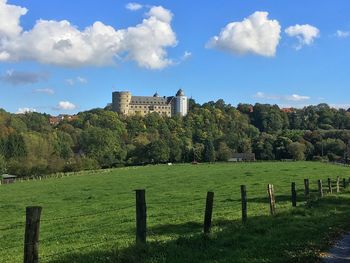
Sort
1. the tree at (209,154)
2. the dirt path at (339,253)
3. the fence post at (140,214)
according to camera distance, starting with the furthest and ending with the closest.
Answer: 1. the tree at (209,154)
2. the fence post at (140,214)
3. the dirt path at (339,253)

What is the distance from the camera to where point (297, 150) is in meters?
178

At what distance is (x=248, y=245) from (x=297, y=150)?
560 ft

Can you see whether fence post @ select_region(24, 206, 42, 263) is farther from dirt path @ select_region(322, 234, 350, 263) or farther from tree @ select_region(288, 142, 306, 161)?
tree @ select_region(288, 142, 306, 161)

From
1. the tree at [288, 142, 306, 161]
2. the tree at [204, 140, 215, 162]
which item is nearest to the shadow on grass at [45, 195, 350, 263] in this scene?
the tree at [288, 142, 306, 161]

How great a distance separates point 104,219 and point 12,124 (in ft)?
553

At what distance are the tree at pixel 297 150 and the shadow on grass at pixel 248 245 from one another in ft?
536

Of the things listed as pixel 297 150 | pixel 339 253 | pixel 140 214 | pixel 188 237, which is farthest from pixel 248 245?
pixel 297 150

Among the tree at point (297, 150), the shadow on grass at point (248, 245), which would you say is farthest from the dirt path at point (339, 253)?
the tree at point (297, 150)

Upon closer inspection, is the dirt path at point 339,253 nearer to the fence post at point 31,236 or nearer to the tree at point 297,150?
the fence post at point 31,236

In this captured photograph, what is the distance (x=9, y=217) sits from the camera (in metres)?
35.5

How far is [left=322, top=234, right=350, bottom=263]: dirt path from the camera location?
446 inches

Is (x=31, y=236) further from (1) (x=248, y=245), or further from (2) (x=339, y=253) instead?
(2) (x=339, y=253)

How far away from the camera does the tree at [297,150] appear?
178250 millimetres

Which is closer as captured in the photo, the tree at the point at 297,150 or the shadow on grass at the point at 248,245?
the shadow on grass at the point at 248,245
